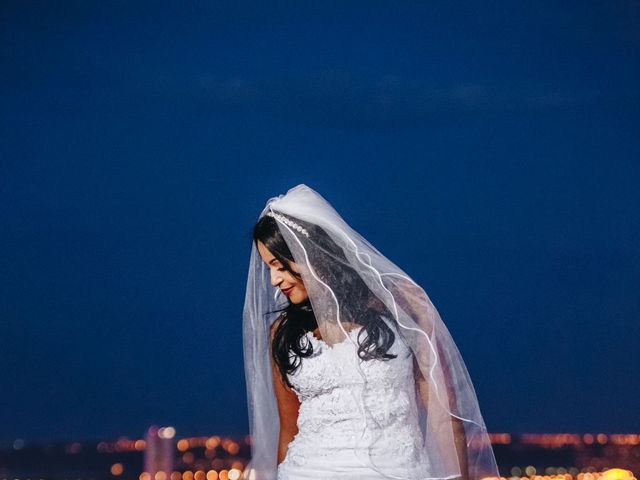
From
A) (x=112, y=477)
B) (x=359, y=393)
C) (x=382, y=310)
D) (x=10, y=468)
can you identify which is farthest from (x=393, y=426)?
(x=10, y=468)

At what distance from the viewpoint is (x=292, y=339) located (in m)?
3.18

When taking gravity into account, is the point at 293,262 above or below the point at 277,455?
above

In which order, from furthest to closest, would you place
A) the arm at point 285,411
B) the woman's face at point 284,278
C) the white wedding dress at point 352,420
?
1. the arm at point 285,411
2. the woman's face at point 284,278
3. the white wedding dress at point 352,420

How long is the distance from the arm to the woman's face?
0.23 m

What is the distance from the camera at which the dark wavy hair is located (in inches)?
122

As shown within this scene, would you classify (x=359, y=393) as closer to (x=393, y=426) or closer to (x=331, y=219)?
(x=393, y=426)

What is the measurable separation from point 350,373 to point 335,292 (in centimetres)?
26

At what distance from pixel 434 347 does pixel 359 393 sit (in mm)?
271

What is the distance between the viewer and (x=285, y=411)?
3.27 m

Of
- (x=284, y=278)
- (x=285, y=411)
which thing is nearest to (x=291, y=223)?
(x=284, y=278)

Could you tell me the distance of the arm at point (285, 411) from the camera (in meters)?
3.24

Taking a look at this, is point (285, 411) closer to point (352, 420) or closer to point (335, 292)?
point (352, 420)

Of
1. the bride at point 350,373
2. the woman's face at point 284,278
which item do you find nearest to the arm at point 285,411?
the bride at point 350,373

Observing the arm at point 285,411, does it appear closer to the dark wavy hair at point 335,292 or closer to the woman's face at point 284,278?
the dark wavy hair at point 335,292
